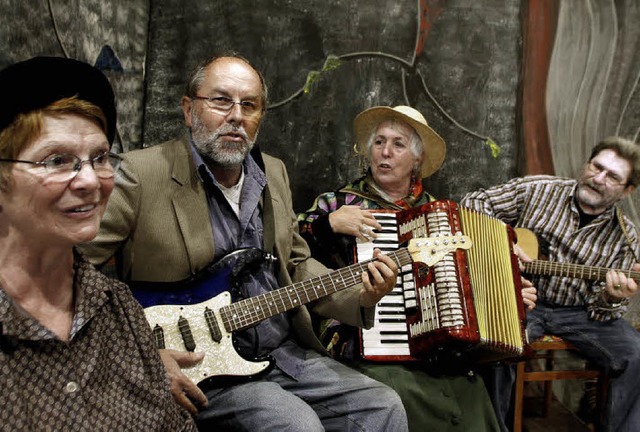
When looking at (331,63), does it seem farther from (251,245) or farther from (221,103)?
(251,245)

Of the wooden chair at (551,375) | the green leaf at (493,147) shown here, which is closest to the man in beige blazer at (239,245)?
the wooden chair at (551,375)

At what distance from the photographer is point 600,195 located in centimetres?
338

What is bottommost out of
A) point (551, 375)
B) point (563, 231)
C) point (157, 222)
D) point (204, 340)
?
point (551, 375)

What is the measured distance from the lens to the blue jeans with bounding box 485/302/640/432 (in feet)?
10.3

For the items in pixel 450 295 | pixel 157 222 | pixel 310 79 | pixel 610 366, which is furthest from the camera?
pixel 310 79

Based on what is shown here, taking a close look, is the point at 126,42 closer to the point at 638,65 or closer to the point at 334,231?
the point at 334,231

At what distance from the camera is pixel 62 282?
1344 millimetres

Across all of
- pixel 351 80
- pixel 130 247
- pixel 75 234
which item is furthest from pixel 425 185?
pixel 75 234

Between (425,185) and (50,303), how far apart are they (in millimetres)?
2954

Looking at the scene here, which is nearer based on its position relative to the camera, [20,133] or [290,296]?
[20,133]

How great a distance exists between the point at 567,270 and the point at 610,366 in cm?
55

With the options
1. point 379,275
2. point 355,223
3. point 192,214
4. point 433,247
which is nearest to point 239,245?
point 192,214

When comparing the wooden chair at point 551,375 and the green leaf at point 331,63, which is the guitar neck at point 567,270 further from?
the green leaf at point 331,63

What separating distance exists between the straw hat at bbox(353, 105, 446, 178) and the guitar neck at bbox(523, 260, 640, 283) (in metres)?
0.79
